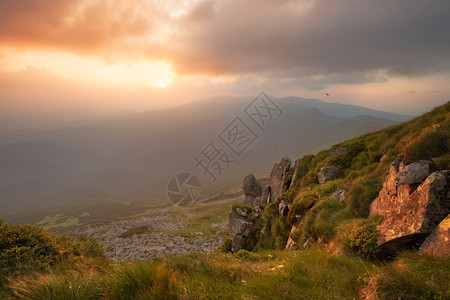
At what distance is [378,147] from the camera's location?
17344mm

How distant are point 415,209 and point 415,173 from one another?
6.44 feet

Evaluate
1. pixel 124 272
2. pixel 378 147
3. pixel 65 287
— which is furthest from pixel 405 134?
pixel 65 287

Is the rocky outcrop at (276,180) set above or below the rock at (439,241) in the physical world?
below

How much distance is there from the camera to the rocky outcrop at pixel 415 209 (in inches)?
249

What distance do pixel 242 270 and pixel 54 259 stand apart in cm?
591

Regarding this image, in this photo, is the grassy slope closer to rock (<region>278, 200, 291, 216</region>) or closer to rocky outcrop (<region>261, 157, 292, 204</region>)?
rock (<region>278, 200, 291, 216</region>)

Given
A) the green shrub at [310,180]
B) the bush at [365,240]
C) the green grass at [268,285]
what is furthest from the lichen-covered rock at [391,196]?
the green shrub at [310,180]

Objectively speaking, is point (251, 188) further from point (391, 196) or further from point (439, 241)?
point (439, 241)

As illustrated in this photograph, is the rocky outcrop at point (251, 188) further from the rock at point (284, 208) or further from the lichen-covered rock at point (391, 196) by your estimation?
the lichen-covered rock at point (391, 196)

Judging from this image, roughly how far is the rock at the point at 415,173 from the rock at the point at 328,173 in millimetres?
10327

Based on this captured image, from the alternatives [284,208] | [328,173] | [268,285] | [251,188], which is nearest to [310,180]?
[328,173]

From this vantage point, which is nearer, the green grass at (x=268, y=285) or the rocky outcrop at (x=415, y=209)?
the green grass at (x=268, y=285)

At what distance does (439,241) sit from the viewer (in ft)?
18.2

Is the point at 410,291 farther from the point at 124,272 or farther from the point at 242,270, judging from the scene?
the point at 124,272
